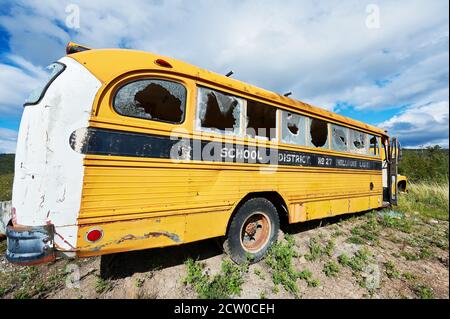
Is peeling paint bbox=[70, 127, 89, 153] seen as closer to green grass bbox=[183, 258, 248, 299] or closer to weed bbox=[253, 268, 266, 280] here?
green grass bbox=[183, 258, 248, 299]

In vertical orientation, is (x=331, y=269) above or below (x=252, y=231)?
below

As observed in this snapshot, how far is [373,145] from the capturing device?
19.8ft

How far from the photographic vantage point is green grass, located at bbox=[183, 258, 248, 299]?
259cm

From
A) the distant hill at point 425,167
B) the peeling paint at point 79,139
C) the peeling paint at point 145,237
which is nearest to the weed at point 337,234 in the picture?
the peeling paint at point 145,237

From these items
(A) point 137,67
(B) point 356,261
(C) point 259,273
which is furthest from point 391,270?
(A) point 137,67

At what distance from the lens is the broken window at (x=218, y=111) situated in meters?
2.83

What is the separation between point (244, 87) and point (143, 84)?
1466mm

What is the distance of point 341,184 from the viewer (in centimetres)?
479

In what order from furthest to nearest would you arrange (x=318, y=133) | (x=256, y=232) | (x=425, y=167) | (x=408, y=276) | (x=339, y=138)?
(x=425, y=167) < (x=339, y=138) < (x=318, y=133) < (x=256, y=232) < (x=408, y=276)

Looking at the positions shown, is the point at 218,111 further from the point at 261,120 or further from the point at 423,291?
the point at 423,291

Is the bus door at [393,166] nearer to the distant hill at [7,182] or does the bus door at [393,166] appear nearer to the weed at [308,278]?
the weed at [308,278]

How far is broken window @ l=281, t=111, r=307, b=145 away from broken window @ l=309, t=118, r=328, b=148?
0.87 ft

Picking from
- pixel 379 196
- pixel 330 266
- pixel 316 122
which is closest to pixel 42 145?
pixel 330 266

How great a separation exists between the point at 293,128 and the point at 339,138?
1675 mm
